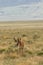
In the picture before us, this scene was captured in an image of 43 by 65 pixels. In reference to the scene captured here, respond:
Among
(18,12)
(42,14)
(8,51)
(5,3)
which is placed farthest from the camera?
(5,3)

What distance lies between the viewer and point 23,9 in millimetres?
127625

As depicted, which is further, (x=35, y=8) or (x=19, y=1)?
(x=19, y=1)

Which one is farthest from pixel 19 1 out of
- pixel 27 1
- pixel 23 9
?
pixel 23 9

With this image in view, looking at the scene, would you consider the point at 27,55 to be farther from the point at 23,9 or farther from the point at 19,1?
Answer: the point at 19,1

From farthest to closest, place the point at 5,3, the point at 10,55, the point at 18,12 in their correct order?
1. the point at 5,3
2. the point at 18,12
3. the point at 10,55

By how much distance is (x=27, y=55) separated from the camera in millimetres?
13852

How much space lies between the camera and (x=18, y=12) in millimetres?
122812

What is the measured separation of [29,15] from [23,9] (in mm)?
10554

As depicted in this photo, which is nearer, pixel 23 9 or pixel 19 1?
pixel 23 9

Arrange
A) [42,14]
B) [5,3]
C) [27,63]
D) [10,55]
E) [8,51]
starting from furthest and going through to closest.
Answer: [5,3]
[42,14]
[8,51]
[10,55]
[27,63]

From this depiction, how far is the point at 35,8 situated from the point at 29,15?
7.30 m

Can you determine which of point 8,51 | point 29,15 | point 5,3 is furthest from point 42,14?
point 8,51

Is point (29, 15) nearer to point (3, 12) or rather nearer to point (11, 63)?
point (3, 12)

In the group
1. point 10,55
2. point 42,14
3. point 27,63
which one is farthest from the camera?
point 42,14
